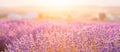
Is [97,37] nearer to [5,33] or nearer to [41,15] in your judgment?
[5,33]

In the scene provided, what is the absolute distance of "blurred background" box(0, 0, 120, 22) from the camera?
3.48 m

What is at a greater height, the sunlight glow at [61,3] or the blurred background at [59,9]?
the sunlight glow at [61,3]

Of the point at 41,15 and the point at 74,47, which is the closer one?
the point at 74,47

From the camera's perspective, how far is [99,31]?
232cm

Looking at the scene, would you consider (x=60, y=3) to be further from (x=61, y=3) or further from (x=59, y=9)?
(x=59, y=9)

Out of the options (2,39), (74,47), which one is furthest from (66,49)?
(2,39)

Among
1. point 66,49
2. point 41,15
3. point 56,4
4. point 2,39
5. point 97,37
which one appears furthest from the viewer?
point 41,15

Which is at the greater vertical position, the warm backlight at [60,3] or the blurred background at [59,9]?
the warm backlight at [60,3]

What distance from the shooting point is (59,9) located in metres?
3.54

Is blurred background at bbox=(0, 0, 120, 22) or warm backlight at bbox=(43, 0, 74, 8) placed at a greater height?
warm backlight at bbox=(43, 0, 74, 8)

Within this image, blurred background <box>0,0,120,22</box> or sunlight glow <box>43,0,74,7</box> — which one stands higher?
sunlight glow <box>43,0,74,7</box>

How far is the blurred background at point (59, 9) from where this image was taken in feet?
11.4

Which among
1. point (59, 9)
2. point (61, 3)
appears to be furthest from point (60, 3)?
point (59, 9)

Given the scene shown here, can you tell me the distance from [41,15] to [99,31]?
1.52 meters
